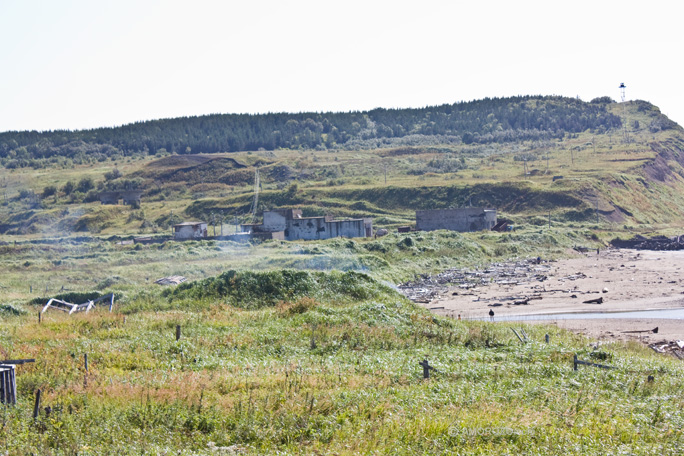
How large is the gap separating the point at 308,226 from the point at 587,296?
1619 inches

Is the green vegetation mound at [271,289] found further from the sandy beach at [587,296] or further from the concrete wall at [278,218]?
the concrete wall at [278,218]

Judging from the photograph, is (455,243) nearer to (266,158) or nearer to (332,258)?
(332,258)

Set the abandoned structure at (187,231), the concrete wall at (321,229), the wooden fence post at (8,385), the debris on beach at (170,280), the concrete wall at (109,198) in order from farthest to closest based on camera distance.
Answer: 1. the concrete wall at (109,198)
2. the abandoned structure at (187,231)
3. the concrete wall at (321,229)
4. the debris on beach at (170,280)
5. the wooden fence post at (8,385)

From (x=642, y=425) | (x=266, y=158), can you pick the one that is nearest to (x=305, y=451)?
(x=642, y=425)

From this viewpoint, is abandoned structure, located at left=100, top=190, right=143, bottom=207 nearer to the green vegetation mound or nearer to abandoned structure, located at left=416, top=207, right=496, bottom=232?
abandoned structure, located at left=416, top=207, right=496, bottom=232

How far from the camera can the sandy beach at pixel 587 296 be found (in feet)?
85.0

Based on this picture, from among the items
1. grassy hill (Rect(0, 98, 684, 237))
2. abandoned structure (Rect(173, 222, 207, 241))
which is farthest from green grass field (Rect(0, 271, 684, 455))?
grassy hill (Rect(0, 98, 684, 237))

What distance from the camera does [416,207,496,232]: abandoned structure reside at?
7800 cm

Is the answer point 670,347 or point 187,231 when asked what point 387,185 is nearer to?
point 187,231

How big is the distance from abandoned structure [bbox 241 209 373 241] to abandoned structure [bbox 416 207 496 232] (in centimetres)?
912

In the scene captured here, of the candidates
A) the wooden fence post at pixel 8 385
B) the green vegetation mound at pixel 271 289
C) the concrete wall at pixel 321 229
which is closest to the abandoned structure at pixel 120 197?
the concrete wall at pixel 321 229

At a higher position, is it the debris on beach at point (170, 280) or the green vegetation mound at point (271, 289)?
the green vegetation mound at point (271, 289)

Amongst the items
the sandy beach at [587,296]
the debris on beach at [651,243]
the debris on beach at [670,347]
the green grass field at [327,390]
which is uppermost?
the green grass field at [327,390]

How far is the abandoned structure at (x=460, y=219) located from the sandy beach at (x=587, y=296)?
87.7ft
